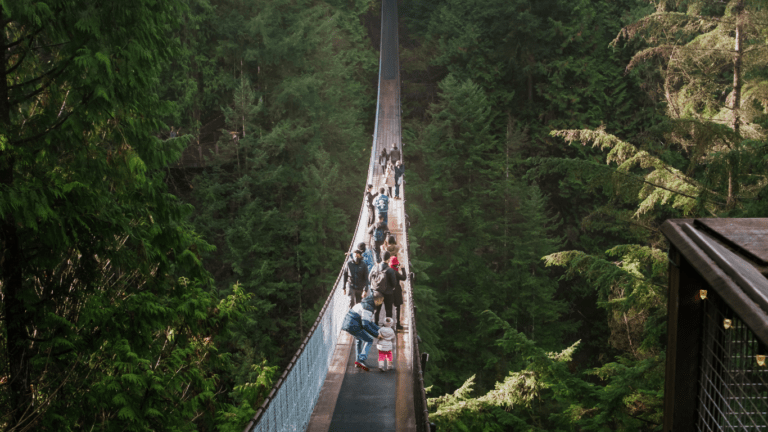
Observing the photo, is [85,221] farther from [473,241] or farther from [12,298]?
[473,241]

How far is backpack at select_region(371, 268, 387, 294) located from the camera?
5723 millimetres

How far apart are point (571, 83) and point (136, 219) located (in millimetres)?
18827

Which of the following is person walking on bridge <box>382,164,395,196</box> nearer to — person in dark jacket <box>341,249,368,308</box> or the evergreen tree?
person in dark jacket <box>341,249,368,308</box>

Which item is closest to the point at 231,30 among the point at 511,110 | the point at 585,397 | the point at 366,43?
the point at 366,43

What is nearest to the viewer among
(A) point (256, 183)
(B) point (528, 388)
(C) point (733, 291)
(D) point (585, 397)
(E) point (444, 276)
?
(C) point (733, 291)

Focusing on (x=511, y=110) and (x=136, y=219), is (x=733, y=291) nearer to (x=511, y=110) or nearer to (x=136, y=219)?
(x=136, y=219)

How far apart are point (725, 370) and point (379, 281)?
15.5 feet

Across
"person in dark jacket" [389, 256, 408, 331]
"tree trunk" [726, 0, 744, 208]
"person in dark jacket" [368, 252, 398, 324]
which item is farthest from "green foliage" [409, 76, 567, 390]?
"tree trunk" [726, 0, 744, 208]

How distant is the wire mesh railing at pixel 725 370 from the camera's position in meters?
1.04

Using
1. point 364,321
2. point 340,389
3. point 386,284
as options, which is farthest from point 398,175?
point 340,389

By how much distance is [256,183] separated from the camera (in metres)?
16.5

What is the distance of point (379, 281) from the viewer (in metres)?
5.74

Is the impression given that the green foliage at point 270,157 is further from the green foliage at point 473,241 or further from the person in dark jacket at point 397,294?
the person in dark jacket at point 397,294

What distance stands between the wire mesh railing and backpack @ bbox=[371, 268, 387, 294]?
458 centimetres
